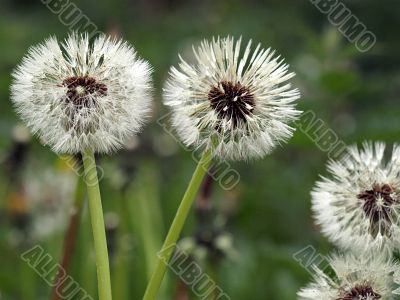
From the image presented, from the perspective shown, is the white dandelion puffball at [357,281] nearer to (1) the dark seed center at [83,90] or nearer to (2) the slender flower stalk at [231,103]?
(2) the slender flower stalk at [231,103]

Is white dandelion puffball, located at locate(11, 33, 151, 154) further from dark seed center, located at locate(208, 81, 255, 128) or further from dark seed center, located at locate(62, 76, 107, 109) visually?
dark seed center, located at locate(208, 81, 255, 128)

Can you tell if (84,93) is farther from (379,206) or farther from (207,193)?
(207,193)

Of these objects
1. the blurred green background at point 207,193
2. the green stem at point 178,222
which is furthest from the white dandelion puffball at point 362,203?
the blurred green background at point 207,193

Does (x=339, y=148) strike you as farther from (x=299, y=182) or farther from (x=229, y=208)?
(x=299, y=182)

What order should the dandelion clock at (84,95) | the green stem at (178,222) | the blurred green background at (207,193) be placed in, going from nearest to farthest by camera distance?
the green stem at (178,222)
the dandelion clock at (84,95)
the blurred green background at (207,193)

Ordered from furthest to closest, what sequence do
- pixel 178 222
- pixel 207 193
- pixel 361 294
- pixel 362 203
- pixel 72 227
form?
pixel 207 193, pixel 72 227, pixel 362 203, pixel 361 294, pixel 178 222

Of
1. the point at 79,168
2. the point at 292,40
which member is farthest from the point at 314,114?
the point at 292,40

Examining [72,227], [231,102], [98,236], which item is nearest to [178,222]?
[98,236]
